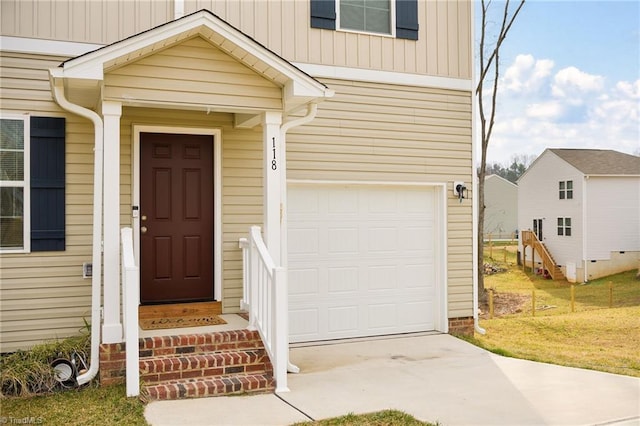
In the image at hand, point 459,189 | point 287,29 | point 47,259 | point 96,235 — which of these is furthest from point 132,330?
point 459,189

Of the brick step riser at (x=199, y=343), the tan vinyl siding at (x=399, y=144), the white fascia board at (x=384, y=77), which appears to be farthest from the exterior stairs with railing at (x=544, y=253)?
the brick step riser at (x=199, y=343)

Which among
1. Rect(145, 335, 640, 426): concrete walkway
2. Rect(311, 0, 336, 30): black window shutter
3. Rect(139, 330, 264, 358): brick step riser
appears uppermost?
Rect(311, 0, 336, 30): black window shutter

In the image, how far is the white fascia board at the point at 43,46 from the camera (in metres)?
6.33

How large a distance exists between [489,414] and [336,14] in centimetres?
513

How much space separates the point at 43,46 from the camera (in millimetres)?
6438

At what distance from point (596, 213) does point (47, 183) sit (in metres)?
20.1

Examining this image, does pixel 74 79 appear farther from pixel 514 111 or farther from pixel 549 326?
pixel 514 111

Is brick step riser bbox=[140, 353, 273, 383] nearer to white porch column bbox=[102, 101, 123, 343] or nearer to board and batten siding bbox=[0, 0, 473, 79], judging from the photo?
white porch column bbox=[102, 101, 123, 343]

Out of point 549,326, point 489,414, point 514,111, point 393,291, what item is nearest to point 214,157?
point 393,291

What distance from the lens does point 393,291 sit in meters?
8.31

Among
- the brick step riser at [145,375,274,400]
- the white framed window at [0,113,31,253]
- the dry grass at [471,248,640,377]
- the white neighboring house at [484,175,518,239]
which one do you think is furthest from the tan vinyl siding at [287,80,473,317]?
the white neighboring house at [484,175,518,239]

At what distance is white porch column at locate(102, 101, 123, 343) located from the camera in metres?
5.54

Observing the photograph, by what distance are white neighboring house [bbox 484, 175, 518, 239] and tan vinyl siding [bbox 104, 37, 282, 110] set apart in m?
35.6

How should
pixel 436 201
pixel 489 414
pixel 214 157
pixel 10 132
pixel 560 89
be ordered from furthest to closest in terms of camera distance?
1. pixel 560 89
2. pixel 436 201
3. pixel 214 157
4. pixel 10 132
5. pixel 489 414
